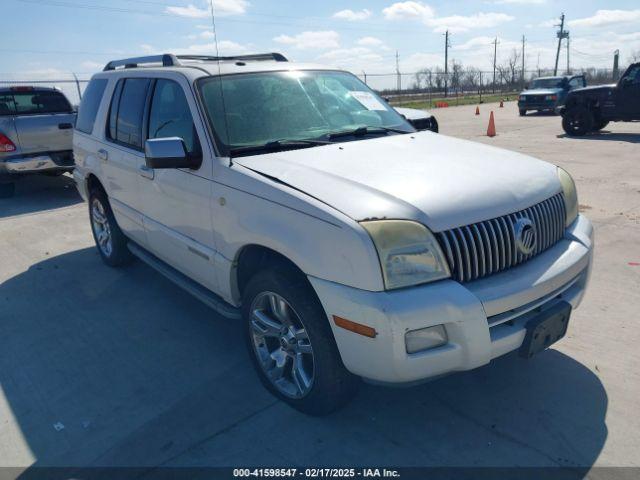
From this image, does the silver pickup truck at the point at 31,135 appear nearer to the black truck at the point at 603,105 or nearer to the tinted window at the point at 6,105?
the tinted window at the point at 6,105

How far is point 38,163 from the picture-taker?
864 centimetres

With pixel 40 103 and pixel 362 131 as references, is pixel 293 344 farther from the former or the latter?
pixel 40 103

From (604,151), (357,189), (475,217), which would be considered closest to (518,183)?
(475,217)

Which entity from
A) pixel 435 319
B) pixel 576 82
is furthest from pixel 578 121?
pixel 435 319

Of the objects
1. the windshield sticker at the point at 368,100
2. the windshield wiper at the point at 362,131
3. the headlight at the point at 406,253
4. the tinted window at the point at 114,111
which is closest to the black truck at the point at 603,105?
the windshield sticker at the point at 368,100

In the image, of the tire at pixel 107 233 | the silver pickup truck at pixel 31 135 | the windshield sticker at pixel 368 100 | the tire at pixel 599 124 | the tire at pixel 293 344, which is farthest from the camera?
the tire at pixel 599 124

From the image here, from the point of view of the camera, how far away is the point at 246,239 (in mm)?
2918

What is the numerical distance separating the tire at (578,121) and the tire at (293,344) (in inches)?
566

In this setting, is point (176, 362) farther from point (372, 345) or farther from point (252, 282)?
point (372, 345)

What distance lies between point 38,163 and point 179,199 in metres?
6.35

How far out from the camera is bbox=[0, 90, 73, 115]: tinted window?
8898 mm

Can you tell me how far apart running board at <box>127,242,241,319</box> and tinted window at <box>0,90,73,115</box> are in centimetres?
595

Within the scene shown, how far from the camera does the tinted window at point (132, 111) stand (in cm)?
418

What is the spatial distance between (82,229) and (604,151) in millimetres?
10898
